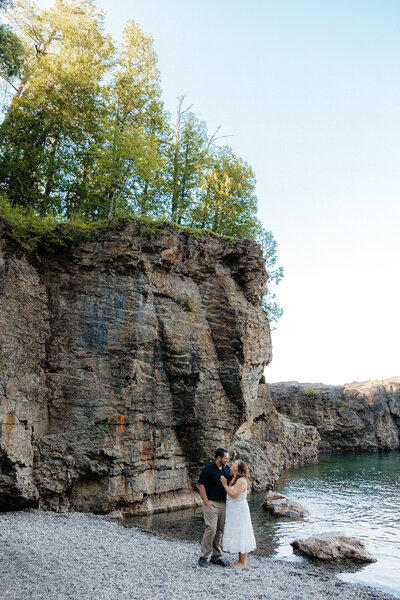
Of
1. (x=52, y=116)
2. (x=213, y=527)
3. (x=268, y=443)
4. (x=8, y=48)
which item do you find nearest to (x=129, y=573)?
(x=213, y=527)

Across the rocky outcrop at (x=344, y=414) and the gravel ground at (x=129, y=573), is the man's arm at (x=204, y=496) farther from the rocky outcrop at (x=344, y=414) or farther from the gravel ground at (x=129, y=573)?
the rocky outcrop at (x=344, y=414)

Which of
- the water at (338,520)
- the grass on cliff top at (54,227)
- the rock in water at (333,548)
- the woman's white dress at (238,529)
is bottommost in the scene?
the water at (338,520)

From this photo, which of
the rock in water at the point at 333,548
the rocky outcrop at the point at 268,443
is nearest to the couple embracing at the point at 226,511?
the rock in water at the point at 333,548

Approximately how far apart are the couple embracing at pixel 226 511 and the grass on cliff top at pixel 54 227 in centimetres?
1358

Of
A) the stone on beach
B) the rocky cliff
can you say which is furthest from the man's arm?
the stone on beach

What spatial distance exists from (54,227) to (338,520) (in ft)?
64.6

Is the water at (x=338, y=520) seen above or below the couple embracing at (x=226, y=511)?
below

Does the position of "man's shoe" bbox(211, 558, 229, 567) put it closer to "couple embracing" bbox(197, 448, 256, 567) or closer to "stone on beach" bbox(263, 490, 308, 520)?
"couple embracing" bbox(197, 448, 256, 567)

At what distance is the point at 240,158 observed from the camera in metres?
34.1

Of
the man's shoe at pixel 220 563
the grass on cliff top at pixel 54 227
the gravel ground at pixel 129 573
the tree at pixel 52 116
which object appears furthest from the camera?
the tree at pixel 52 116

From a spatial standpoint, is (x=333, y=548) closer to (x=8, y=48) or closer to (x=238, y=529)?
(x=238, y=529)

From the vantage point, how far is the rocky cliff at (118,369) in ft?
57.6

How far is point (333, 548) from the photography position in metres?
14.0

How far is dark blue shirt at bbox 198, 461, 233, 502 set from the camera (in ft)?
36.4
